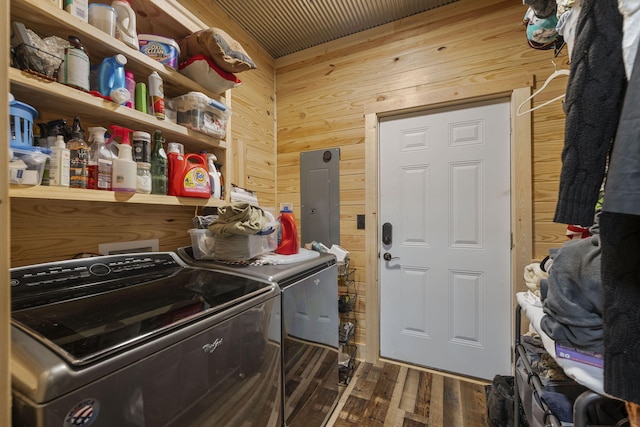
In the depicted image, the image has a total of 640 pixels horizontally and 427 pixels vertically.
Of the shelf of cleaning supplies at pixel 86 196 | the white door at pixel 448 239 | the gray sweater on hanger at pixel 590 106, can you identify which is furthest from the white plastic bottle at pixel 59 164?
the white door at pixel 448 239

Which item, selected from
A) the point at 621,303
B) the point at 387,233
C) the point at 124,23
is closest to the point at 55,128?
the point at 124,23

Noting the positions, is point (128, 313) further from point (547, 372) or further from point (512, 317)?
point (512, 317)

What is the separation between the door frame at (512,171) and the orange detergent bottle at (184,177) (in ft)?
4.17

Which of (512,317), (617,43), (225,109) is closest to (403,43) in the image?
(225,109)

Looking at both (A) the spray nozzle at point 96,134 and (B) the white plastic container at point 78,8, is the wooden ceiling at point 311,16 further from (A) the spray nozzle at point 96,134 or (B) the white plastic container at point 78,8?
(A) the spray nozzle at point 96,134

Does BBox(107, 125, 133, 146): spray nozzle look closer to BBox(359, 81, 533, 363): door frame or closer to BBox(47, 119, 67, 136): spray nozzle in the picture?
BBox(47, 119, 67, 136): spray nozzle

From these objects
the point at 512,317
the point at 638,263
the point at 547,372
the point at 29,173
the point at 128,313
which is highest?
the point at 29,173

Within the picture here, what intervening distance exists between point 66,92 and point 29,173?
0.94ft

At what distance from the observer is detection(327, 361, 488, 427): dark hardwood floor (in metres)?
1.52

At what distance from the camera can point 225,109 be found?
1.38 meters

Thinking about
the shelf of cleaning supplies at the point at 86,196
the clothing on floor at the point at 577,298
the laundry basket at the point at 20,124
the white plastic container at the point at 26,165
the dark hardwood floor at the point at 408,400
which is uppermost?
the laundry basket at the point at 20,124

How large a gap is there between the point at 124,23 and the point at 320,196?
5.21ft

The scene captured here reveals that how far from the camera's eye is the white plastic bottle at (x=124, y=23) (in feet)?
3.33

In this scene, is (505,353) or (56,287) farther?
(505,353)
